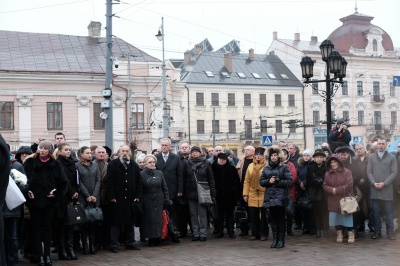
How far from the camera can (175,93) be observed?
46125mm

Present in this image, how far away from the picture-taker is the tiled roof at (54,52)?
132ft

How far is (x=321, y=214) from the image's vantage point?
37.9 feet

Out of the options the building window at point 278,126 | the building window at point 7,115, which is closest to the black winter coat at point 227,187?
the building window at point 7,115

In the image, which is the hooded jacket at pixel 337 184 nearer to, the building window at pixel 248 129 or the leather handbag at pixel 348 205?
the leather handbag at pixel 348 205

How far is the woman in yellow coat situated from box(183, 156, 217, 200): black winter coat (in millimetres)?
696

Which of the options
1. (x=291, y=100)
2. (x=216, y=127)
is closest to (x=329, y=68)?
(x=216, y=127)

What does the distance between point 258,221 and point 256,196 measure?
50 cm

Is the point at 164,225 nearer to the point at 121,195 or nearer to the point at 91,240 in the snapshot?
the point at 121,195

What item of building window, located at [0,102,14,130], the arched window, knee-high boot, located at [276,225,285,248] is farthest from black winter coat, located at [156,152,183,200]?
the arched window

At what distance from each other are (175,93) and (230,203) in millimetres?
34583

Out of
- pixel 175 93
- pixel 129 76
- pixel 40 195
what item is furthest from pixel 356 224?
pixel 175 93

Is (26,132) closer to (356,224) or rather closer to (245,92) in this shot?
(245,92)

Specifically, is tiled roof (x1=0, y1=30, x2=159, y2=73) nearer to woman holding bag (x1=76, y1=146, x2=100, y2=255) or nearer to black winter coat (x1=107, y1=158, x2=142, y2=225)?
black winter coat (x1=107, y1=158, x2=142, y2=225)

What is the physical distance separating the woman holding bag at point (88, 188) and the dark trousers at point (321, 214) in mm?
4148
